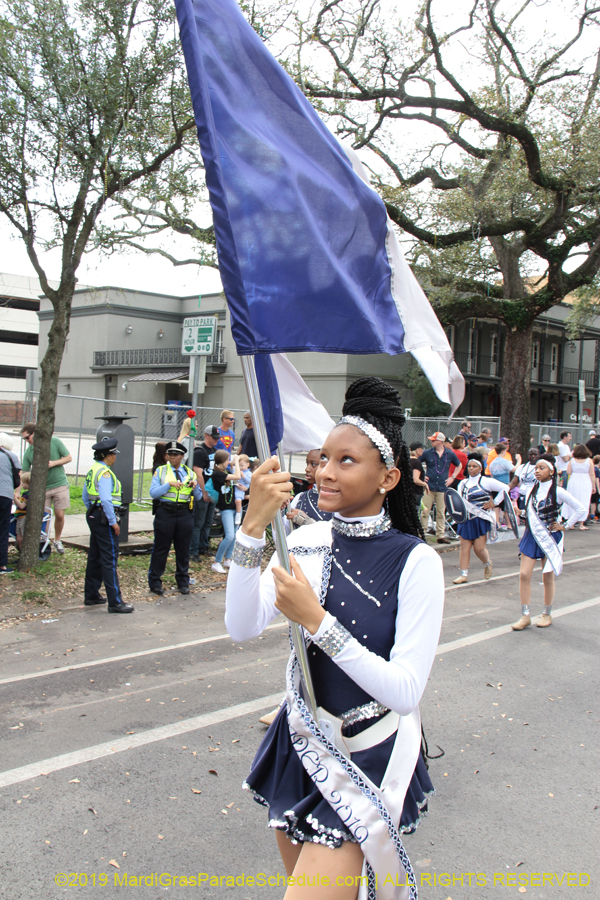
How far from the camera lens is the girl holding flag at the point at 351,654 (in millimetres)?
1848

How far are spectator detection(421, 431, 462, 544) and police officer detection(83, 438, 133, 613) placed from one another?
702 cm

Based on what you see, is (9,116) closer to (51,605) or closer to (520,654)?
(51,605)

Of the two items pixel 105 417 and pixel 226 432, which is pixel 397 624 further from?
pixel 226 432

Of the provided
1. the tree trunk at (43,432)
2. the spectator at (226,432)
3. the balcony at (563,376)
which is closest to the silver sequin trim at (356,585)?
the tree trunk at (43,432)

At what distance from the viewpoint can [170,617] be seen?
770 centimetres

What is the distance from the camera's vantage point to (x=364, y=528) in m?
2.12

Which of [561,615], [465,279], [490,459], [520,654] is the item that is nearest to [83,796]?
[520,654]

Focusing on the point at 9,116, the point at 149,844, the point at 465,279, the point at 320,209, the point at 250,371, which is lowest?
the point at 149,844

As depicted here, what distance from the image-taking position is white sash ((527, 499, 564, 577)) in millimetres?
7676

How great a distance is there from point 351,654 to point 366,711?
11.3 inches

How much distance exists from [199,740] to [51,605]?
383cm

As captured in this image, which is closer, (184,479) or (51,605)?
(51,605)

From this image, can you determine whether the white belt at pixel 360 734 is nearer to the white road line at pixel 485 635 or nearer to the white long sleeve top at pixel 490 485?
the white road line at pixel 485 635

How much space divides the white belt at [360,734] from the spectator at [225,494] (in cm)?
772
